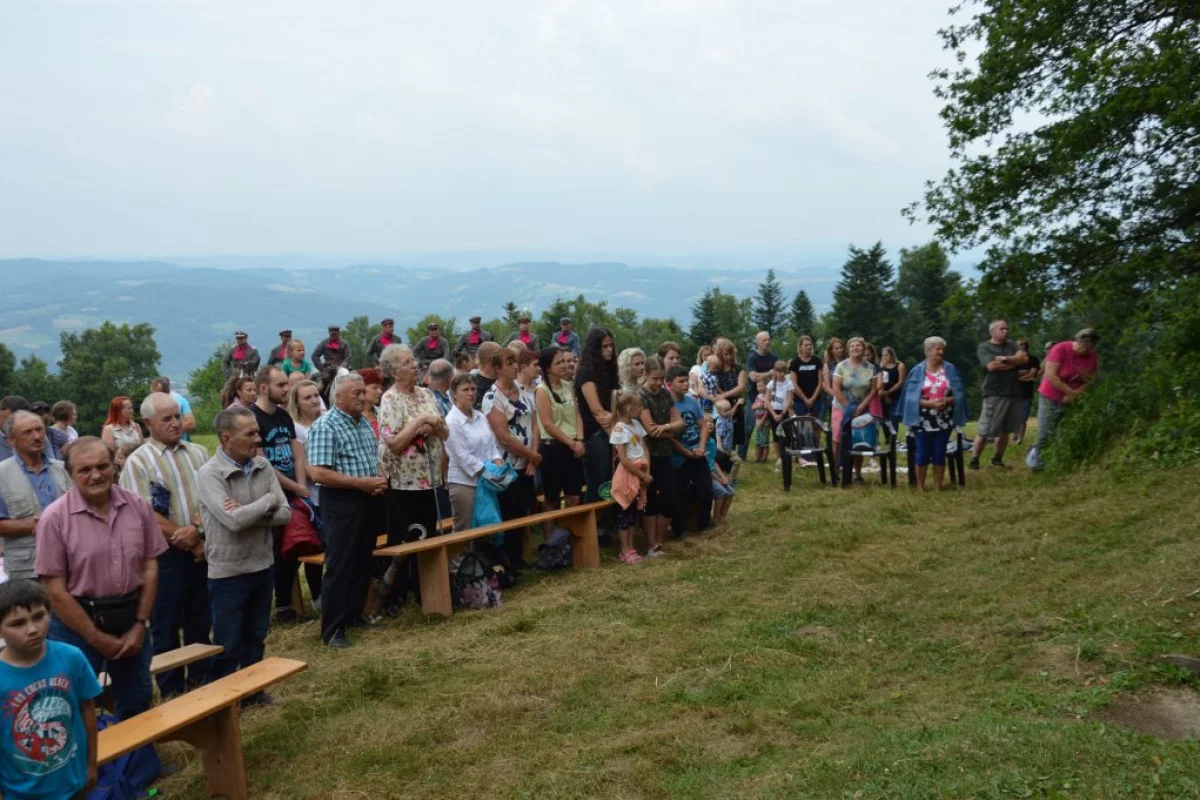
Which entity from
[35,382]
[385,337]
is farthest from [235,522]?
[35,382]

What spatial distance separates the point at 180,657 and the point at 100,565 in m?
0.99

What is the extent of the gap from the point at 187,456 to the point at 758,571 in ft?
14.1

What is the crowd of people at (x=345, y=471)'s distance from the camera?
4.39 m

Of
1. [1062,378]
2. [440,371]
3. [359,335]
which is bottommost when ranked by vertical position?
[359,335]

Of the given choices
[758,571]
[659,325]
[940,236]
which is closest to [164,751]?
[758,571]

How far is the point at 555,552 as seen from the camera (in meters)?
8.42

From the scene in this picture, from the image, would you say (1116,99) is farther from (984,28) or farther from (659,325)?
(659,325)

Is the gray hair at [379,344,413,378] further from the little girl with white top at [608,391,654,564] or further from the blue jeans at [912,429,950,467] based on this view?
the blue jeans at [912,429,950,467]

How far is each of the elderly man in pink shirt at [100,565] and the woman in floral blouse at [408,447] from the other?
8.36 feet

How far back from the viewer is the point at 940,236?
1173 cm

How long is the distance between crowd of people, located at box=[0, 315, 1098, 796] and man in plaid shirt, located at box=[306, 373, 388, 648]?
13 mm

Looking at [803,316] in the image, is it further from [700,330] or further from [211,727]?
[211,727]

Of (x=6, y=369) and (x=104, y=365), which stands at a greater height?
(x=6, y=369)

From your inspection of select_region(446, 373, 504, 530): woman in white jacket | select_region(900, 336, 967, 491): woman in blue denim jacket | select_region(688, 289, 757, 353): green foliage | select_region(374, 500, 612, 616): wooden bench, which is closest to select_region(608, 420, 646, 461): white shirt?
select_region(374, 500, 612, 616): wooden bench
